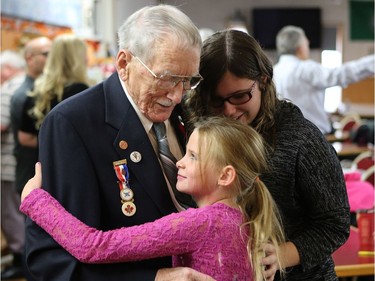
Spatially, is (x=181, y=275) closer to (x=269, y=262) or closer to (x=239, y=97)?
(x=269, y=262)

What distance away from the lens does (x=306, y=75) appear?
5.58 metres

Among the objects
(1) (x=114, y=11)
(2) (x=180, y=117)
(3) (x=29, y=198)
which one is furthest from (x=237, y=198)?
(1) (x=114, y=11)

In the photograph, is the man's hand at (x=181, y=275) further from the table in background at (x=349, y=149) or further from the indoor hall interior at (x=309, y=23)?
the indoor hall interior at (x=309, y=23)

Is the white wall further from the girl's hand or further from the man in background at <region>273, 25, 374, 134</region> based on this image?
the girl's hand

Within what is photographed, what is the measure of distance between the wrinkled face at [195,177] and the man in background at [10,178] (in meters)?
3.42

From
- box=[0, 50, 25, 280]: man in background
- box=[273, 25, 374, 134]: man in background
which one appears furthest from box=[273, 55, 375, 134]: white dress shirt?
box=[0, 50, 25, 280]: man in background

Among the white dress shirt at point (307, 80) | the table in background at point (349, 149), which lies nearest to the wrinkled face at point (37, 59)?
the white dress shirt at point (307, 80)

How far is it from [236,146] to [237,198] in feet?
0.45

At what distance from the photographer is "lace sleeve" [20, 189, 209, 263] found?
1441 mm

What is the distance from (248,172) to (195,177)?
0.14 metres

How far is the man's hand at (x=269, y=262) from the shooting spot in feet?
5.27

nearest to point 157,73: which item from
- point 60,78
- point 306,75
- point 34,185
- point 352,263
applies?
point 34,185

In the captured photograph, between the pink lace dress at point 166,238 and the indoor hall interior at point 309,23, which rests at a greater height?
the indoor hall interior at point 309,23

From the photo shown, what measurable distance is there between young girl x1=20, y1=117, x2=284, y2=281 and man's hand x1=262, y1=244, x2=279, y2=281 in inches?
1.0
